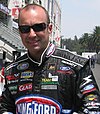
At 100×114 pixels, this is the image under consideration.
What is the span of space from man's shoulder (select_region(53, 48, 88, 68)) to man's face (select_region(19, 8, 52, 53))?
4.7 inches

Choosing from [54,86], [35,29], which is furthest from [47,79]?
[35,29]

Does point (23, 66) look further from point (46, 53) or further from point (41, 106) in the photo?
point (41, 106)

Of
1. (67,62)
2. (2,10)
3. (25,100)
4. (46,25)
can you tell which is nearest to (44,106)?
(25,100)

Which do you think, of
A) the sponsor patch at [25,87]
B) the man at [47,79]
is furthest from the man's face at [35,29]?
the sponsor patch at [25,87]

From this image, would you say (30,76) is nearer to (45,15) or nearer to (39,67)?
(39,67)

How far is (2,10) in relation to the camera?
32031 mm

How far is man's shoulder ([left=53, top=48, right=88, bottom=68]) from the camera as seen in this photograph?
7.34ft

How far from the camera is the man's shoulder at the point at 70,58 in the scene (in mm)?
2238

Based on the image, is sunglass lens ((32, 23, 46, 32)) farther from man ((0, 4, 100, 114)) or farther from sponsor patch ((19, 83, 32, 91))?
sponsor patch ((19, 83, 32, 91))

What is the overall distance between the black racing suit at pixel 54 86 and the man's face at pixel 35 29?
0.27ft

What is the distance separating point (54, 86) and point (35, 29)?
391mm

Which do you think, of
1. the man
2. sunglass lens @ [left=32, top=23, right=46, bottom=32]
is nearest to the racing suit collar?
the man

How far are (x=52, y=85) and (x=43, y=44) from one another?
0.91 feet

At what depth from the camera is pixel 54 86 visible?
2.22m
